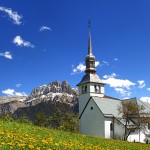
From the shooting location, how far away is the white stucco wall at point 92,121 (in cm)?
5606

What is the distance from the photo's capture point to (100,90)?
215 ft

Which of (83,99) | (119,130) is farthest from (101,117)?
(83,99)

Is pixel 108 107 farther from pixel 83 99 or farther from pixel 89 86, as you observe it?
pixel 83 99

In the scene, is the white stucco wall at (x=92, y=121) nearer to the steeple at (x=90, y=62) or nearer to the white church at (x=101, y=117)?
the white church at (x=101, y=117)

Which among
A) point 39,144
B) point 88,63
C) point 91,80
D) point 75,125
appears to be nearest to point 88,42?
point 88,63

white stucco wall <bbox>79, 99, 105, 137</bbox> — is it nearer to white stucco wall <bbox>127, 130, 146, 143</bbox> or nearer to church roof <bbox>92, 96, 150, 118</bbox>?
church roof <bbox>92, 96, 150, 118</bbox>

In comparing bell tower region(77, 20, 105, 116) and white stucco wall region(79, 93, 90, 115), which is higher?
bell tower region(77, 20, 105, 116)

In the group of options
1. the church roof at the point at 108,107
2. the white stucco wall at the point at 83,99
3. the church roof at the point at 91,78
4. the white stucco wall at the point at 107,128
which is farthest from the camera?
the church roof at the point at 91,78

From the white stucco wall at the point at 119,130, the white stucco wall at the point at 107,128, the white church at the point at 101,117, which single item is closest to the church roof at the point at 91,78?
the white church at the point at 101,117

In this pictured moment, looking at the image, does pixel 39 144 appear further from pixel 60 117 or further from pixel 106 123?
pixel 60 117

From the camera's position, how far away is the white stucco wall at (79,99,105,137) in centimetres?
5606

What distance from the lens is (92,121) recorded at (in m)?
58.1

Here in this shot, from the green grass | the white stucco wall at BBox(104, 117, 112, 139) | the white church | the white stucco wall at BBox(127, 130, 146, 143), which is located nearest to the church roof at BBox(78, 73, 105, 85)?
the white church

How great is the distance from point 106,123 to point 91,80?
38.4 ft
